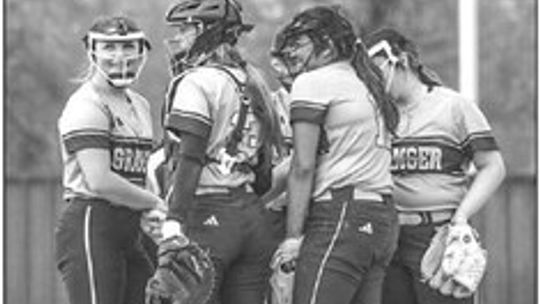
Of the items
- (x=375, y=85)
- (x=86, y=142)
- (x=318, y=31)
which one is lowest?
(x=86, y=142)

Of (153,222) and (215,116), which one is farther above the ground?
(215,116)

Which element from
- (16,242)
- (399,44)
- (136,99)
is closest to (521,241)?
(16,242)

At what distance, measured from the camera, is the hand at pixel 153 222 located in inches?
307

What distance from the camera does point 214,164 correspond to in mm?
Answer: 7324

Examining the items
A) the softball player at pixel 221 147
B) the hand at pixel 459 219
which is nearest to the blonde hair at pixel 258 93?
the softball player at pixel 221 147

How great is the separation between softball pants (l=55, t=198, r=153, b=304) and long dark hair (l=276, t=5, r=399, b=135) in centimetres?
111

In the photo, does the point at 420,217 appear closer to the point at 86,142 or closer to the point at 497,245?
the point at 86,142

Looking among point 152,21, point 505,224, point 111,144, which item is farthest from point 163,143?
point 152,21

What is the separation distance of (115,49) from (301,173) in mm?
1194

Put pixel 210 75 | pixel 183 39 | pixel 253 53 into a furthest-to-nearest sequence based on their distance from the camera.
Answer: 1. pixel 253 53
2. pixel 183 39
3. pixel 210 75

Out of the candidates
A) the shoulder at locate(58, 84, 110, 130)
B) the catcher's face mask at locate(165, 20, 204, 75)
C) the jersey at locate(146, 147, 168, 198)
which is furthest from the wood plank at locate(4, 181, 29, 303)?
the catcher's face mask at locate(165, 20, 204, 75)

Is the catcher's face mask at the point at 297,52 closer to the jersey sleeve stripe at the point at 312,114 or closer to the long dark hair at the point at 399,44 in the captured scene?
the jersey sleeve stripe at the point at 312,114

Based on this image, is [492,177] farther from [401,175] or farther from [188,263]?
[188,263]

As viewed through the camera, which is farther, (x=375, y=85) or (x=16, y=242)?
(x=16, y=242)
